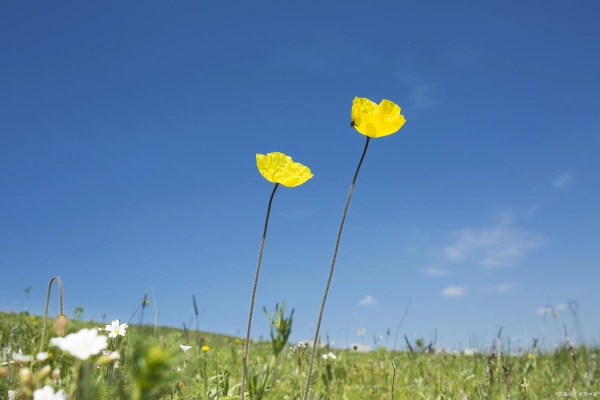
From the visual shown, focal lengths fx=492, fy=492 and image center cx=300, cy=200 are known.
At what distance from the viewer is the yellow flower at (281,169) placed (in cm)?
249

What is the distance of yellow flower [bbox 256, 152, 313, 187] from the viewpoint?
249cm

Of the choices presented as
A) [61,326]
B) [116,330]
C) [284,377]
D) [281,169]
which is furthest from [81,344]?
[284,377]

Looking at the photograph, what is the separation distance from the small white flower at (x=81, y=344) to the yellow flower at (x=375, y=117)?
1612 mm

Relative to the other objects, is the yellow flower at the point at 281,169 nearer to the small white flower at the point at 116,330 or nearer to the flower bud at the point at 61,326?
the small white flower at the point at 116,330

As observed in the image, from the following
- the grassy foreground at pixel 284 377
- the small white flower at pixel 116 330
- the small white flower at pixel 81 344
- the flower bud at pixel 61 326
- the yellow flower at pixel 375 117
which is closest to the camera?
the small white flower at pixel 81 344

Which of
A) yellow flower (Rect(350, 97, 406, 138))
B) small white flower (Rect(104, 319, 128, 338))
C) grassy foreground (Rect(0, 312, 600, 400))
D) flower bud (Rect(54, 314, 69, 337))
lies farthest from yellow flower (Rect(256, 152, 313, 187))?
flower bud (Rect(54, 314, 69, 337))

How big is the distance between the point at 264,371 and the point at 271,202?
76 centimetres

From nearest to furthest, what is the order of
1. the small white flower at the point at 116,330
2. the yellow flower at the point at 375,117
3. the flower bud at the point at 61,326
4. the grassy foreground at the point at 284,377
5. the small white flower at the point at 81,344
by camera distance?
the small white flower at the point at 81,344, the grassy foreground at the point at 284,377, the yellow flower at the point at 375,117, the flower bud at the point at 61,326, the small white flower at the point at 116,330

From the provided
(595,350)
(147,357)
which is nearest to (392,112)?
(147,357)

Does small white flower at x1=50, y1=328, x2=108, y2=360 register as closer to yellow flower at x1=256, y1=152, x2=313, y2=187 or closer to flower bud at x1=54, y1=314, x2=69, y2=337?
yellow flower at x1=256, y1=152, x2=313, y2=187

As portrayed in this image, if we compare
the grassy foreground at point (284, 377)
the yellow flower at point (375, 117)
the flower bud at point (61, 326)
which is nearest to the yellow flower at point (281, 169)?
the yellow flower at point (375, 117)

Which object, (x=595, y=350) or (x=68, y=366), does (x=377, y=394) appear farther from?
(x=595, y=350)

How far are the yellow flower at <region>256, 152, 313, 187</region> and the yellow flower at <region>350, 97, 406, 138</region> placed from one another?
1.19ft

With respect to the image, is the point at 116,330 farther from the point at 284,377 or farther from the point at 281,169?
the point at 284,377
